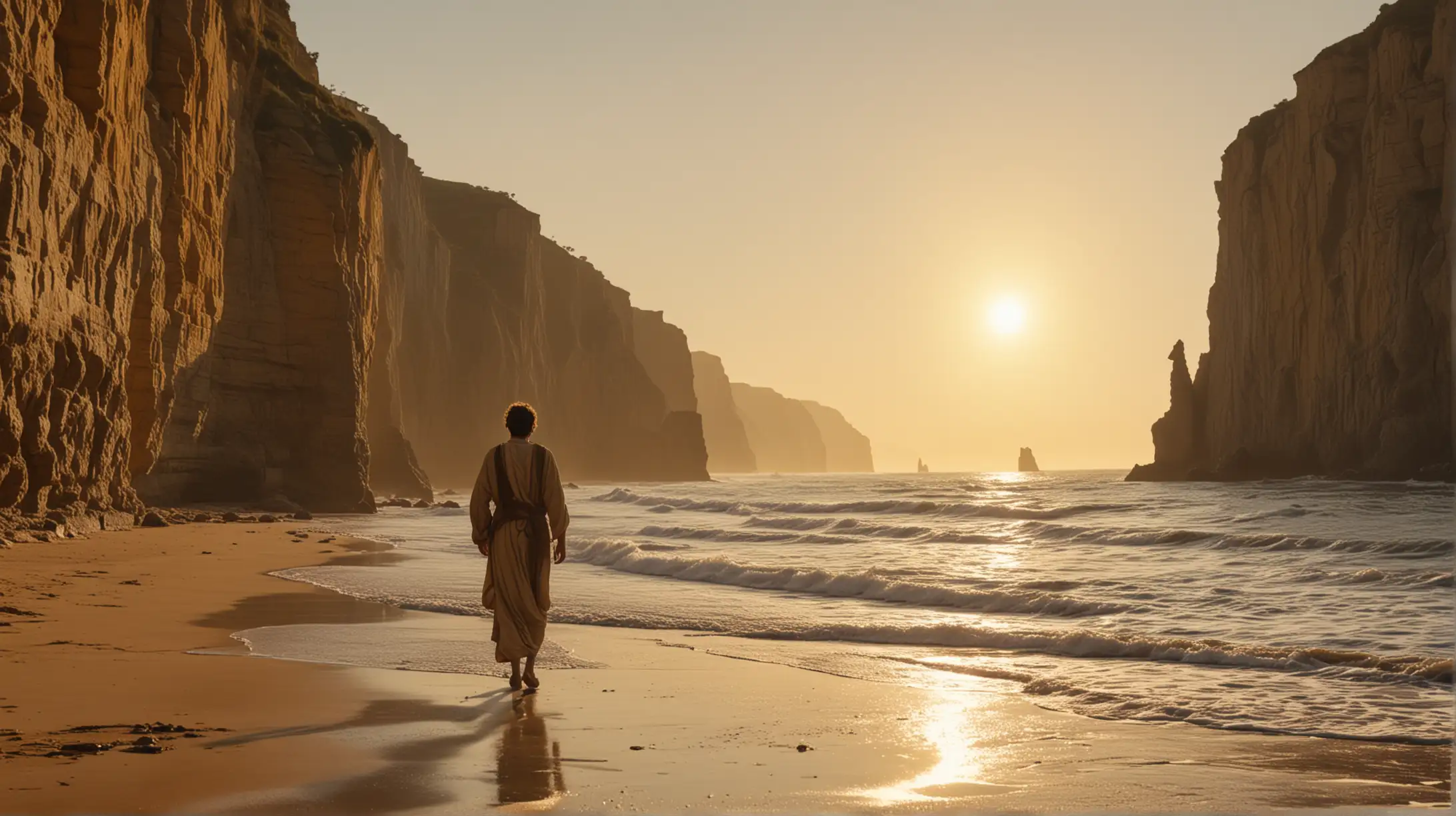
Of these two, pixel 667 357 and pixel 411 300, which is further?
pixel 667 357

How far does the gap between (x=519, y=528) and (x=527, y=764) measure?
8.83 ft

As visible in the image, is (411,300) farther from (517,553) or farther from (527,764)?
(527,764)

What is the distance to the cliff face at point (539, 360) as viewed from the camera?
288 ft

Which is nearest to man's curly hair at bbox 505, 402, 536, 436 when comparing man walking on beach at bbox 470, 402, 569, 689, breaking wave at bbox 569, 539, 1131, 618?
man walking on beach at bbox 470, 402, 569, 689

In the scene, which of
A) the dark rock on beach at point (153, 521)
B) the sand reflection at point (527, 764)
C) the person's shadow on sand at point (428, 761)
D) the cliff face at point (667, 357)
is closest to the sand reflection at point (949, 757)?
the sand reflection at point (527, 764)

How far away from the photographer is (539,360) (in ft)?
345

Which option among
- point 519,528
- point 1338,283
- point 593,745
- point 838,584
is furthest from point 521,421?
point 1338,283

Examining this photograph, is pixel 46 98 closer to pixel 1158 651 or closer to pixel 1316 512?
pixel 1158 651

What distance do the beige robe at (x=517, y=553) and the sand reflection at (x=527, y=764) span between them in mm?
1088

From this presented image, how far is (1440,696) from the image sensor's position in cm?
805

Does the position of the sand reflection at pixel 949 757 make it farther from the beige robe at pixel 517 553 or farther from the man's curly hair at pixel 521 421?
the man's curly hair at pixel 521 421

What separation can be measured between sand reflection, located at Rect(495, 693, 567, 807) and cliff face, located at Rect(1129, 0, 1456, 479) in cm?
4620

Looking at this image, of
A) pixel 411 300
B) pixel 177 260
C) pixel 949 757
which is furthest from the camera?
pixel 411 300

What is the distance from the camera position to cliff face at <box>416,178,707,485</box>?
87688mm
